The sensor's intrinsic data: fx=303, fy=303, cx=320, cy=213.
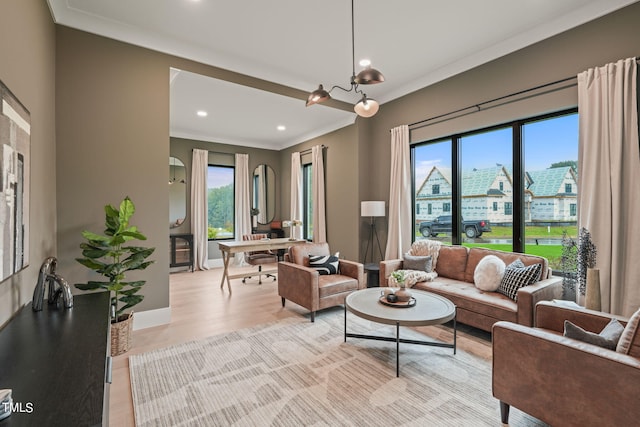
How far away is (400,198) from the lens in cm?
482

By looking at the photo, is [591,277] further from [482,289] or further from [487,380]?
[487,380]

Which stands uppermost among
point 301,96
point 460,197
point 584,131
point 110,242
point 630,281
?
point 301,96

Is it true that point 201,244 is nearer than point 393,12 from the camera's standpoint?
No

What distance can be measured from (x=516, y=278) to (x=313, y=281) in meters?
2.11

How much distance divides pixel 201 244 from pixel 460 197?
5447mm

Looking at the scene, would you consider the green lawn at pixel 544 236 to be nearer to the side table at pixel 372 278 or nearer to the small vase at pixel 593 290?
the small vase at pixel 593 290

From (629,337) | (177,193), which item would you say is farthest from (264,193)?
(629,337)

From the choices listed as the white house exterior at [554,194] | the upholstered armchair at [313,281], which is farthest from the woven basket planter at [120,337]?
the white house exterior at [554,194]

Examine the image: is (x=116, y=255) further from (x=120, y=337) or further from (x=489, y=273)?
(x=489, y=273)

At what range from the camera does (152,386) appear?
90.0 inches

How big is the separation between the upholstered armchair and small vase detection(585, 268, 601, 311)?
7.35 ft

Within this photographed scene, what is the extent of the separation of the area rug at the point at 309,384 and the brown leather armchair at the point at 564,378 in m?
0.32

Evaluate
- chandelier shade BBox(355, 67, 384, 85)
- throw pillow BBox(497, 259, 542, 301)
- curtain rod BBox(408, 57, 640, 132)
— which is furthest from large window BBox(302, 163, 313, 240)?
chandelier shade BBox(355, 67, 384, 85)

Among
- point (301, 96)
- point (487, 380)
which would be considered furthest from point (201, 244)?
point (487, 380)
